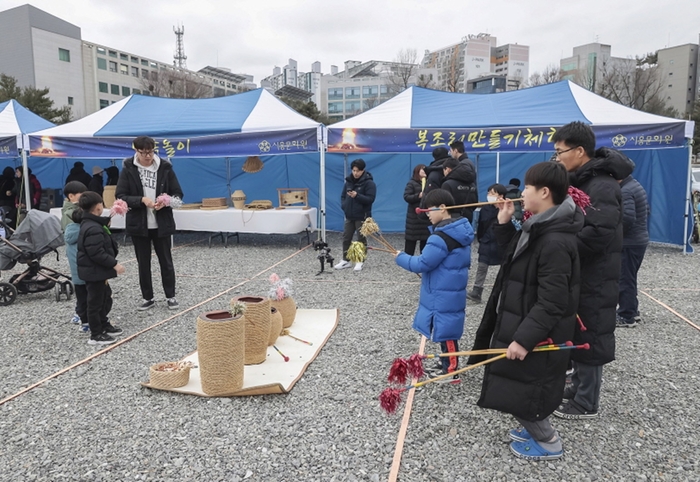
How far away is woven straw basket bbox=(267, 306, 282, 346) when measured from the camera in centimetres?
372

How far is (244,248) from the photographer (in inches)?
359

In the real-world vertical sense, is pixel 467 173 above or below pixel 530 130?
below

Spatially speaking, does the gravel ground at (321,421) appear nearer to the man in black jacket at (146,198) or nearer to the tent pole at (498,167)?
the man in black jacket at (146,198)

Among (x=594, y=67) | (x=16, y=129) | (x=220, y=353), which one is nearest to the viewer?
(x=220, y=353)

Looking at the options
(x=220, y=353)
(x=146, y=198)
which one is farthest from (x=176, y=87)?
(x=220, y=353)

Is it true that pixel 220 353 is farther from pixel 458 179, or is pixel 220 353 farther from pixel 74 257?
pixel 458 179

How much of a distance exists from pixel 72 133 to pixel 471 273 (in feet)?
24.7

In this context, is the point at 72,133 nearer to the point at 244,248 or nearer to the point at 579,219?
the point at 244,248

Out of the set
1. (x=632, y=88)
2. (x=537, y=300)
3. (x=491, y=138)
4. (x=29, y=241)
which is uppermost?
(x=632, y=88)

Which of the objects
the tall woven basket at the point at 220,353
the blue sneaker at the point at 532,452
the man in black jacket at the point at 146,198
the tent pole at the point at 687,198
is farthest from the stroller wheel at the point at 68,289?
the tent pole at the point at 687,198

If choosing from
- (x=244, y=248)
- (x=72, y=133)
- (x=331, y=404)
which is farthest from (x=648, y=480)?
(x=72, y=133)

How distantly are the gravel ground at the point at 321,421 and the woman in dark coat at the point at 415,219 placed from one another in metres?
1.65

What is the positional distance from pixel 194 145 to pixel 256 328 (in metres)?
5.96

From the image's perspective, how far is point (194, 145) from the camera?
8461 mm
